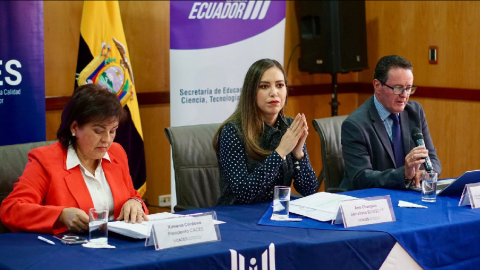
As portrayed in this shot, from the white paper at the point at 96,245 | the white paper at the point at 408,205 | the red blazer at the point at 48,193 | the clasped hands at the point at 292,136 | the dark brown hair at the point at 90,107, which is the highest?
the dark brown hair at the point at 90,107

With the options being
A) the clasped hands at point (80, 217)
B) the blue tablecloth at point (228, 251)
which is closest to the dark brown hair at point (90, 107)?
the clasped hands at point (80, 217)

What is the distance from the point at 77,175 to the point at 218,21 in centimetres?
245

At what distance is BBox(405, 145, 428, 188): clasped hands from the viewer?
2711 millimetres

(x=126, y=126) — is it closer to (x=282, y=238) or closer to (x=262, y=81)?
(x=262, y=81)

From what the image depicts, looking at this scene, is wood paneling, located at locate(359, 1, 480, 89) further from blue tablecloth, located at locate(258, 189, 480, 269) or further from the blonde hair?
blue tablecloth, located at locate(258, 189, 480, 269)

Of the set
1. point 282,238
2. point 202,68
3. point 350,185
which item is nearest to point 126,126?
point 202,68

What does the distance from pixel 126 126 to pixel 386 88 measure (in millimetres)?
1913

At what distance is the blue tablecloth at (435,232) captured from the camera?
2.16 m

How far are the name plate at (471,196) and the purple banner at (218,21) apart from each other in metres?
2.43

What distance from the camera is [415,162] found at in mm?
2729

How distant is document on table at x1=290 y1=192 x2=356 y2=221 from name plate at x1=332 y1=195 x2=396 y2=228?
58 mm

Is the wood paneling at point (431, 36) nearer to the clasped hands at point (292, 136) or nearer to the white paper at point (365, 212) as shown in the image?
the clasped hands at point (292, 136)

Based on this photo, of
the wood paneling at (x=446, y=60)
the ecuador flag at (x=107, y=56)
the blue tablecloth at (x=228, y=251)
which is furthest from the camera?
the wood paneling at (x=446, y=60)

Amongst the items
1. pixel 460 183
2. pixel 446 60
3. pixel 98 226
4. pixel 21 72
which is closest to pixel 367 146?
pixel 460 183
